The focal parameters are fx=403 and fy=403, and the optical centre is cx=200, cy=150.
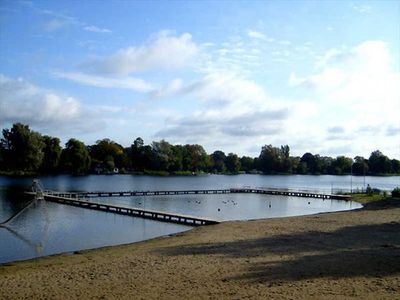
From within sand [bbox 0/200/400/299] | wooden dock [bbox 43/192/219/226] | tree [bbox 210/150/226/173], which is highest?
tree [bbox 210/150/226/173]

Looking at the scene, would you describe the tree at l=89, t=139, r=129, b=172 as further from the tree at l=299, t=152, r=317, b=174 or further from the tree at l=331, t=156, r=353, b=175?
the tree at l=331, t=156, r=353, b=175

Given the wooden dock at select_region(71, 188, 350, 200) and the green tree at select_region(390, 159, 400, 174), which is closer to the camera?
the wooden dock at select_region(71, 188, 350, 200)

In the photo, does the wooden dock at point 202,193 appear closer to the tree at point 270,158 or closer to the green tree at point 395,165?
the tree at point 270,158

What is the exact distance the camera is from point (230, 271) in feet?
43.0

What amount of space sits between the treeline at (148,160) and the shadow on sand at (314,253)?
84.5 metres

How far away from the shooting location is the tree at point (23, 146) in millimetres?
91938

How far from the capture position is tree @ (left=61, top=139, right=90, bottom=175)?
113500 mm

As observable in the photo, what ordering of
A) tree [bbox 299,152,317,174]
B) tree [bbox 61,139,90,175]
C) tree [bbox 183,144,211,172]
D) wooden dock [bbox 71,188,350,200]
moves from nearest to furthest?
1. wooden dock [bbox 71,188,350,200]
2. tree [bbox 61,139,90,175]
3. tree [bbox 183,144,211,172]
4. tree [bbox 299,152,317,174]

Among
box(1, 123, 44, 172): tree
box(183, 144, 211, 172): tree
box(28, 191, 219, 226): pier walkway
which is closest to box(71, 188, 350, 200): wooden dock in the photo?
box(28, 191, 219, 226): pier walkway

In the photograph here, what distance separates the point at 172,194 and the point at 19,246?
3966 cm

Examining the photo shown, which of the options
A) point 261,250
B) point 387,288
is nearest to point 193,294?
point 387,288

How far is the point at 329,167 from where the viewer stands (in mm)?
175000

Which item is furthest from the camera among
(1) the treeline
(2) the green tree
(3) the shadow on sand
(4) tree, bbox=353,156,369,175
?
(2) the green tree

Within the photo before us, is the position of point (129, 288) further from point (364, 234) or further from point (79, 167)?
point (79, 167)
